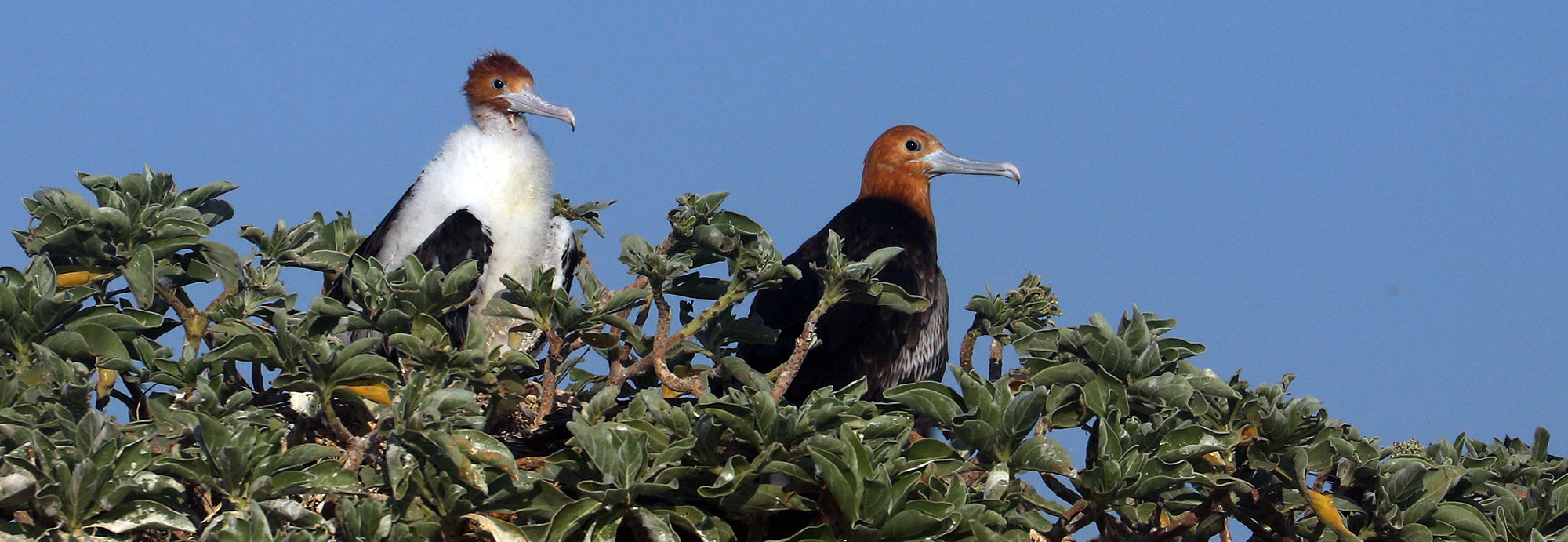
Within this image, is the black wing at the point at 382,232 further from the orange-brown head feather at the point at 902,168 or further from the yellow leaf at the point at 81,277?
the orange-brown head feather at the point at 902,168

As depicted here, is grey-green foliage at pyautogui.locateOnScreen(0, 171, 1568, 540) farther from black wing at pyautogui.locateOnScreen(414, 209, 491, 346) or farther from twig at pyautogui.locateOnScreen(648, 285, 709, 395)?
black wing at pyautogui.locateOnScreen(414, 209, 491, 346)

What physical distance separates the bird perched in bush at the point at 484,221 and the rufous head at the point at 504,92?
31 centimetres

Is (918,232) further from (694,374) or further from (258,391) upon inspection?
(258,391)

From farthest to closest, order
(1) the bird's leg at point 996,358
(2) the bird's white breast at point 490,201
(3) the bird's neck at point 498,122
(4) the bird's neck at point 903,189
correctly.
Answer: (4) the bird's neck at point 903,189, (3) the bird's neck at point 498,122, (2) the bird's white breast at point 490,201, (1) the bird's leg at point 996,358

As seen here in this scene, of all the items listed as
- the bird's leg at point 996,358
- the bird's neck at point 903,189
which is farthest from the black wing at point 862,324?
the bird's leg at point 996,358

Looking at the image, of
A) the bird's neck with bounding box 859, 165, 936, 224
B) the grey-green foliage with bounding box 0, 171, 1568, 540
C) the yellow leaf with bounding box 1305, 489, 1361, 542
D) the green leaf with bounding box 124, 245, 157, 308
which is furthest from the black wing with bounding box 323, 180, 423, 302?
the yellow leaf with bounding box 1305, 489, 1361, 542

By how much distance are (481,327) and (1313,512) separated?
71.3 inches

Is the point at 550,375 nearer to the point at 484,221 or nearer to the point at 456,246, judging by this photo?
the point at 456,246

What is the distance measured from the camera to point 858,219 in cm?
598

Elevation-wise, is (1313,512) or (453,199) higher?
(453,199)

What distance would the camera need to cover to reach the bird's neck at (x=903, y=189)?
6.53 meters

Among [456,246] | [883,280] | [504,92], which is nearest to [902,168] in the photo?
[883,280]

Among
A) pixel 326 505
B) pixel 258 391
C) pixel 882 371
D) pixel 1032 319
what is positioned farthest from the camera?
pixel 882 371

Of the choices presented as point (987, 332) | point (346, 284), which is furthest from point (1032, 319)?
point (346, 284)
